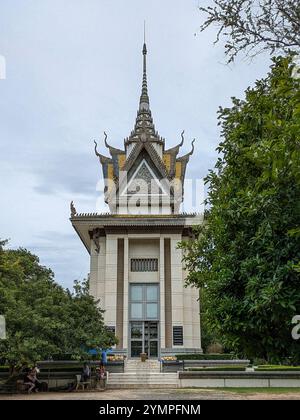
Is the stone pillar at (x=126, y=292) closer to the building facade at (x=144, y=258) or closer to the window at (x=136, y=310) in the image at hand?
the building facade at (x=144, y=258)

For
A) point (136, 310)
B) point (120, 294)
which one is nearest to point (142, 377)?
point (136, 310)

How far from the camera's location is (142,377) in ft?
88.1

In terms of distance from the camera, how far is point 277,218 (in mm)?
8125

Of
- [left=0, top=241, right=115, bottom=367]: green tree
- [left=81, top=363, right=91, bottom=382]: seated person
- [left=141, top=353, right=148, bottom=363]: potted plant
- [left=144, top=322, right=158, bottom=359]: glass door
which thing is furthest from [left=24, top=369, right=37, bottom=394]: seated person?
[left=144, top=322, right=158, bottom=359]: glass door

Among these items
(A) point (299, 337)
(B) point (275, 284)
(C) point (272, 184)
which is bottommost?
(A) point (299, 337)

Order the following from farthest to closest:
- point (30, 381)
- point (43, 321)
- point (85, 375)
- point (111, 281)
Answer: point (111, 281)
point (85, 375)
point (30, 381)
point (43, 321)

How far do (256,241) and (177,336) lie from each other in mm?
25592

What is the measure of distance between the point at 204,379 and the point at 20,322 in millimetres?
9028

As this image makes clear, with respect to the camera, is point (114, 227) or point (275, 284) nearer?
point (275, 284)

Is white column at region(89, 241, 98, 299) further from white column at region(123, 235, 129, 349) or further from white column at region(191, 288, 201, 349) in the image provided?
white column at region(191, 288, 201, 349)

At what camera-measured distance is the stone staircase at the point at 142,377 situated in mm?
24406

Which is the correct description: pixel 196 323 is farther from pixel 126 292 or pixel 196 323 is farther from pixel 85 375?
pixel 85 375
